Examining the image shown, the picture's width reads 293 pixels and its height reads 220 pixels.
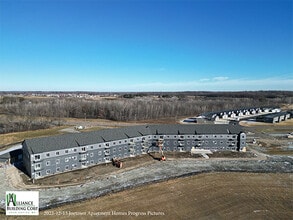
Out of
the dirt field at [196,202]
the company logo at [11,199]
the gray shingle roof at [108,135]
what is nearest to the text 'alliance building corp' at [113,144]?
the gray shingle roof at [108,135]

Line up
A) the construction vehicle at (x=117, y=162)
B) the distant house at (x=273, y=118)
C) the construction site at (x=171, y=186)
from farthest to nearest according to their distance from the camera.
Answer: the distant house at (x=273, y=118) < the construction vehicle at (x=117, y=162) < the construction site at (x=171, y=186)

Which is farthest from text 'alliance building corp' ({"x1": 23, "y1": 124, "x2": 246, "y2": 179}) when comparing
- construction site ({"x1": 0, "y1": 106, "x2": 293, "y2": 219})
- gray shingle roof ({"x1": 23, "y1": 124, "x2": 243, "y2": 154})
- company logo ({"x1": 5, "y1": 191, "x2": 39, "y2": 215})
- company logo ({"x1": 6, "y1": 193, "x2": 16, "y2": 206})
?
company logo ({"x1": 5, "y1": 191, "x2": 39, "y2": 215})

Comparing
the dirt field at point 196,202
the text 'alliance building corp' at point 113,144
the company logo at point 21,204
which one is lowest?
the dirt field at point 196,202

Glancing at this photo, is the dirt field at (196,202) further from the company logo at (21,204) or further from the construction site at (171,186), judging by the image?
the company logo at (21,204)

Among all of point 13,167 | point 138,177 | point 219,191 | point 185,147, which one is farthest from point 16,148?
point 219,191

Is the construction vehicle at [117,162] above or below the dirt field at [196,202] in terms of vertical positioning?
above

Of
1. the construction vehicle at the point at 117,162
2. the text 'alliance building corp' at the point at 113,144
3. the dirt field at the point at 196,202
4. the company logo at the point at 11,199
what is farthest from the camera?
the construction vehicle at the point at 117,162

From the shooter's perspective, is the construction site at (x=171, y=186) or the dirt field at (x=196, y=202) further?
the construction site at (x=171, y=186)
